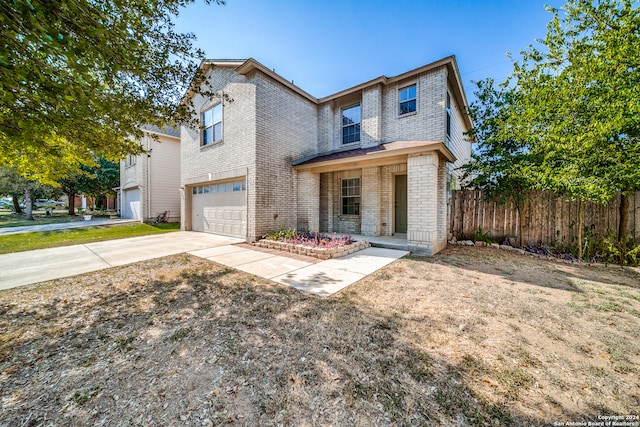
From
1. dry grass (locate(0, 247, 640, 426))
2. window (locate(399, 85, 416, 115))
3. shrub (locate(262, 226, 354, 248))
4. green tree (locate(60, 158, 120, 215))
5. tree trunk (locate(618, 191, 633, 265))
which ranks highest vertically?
window (locate(399, 85, 416, 115))

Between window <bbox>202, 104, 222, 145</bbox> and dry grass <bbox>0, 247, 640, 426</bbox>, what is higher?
window <bbox>202, 104, 222, 145</bbox>

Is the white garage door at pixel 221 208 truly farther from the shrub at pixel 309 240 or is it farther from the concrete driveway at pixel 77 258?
the shrub at pixel 309 240

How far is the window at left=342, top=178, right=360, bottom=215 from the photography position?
985cm

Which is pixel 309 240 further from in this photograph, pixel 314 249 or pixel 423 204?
pixel 423 204

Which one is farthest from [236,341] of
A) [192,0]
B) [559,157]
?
[559,157]

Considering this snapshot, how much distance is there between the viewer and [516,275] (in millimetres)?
4945

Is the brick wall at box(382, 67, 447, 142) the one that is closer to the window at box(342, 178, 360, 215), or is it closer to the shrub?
the window at box(342, 178, 360, 215)

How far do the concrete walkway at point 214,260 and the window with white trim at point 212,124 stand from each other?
5069 mm

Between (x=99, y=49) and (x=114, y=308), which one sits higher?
(x=99, y=49)

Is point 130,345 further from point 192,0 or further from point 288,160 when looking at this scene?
point 288,160

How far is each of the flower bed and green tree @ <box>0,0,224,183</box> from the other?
4313 millimetres

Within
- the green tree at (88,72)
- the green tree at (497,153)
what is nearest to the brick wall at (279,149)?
the green tree at (88,72)

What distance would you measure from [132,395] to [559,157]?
9614 millimetres

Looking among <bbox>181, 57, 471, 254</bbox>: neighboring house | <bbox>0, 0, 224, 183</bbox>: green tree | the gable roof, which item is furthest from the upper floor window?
<bbox>0, 0, 224, 183</bbox>: green tree
